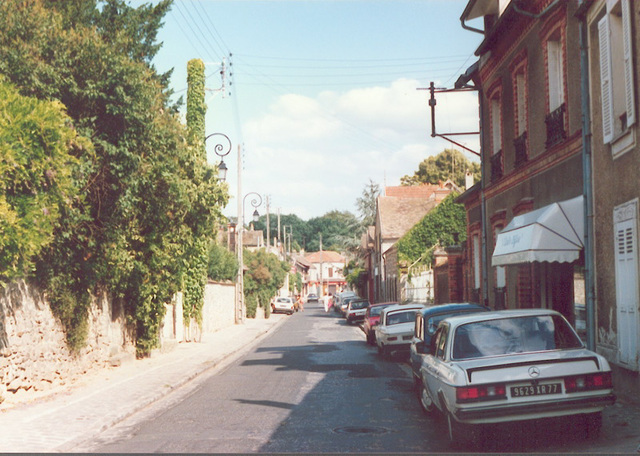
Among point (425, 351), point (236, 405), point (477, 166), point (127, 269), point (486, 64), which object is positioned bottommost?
point (236, 405)

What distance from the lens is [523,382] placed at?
7969 mm

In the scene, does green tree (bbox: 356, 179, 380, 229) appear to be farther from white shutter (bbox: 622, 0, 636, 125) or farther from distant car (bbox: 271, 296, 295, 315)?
white shutter (bbox: 622, 0, 636, 125)

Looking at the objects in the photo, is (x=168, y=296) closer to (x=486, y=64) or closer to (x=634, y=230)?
(x=486, y=64)

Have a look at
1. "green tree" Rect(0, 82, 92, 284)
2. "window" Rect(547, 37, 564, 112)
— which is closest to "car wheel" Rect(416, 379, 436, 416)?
"green tree" Rect(0, 82, 92, 284)

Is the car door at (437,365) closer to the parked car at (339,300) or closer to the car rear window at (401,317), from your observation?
the car rear window at (401,317)

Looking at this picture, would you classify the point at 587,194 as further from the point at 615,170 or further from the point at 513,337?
the point at 513,337

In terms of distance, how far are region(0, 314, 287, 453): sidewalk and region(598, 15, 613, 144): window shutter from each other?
881cm

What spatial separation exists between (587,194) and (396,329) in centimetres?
972

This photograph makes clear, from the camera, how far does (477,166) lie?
66875 millimetres

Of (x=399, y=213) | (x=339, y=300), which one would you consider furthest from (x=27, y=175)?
(x=339, y=300)

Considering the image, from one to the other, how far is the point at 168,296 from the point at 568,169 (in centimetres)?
1178

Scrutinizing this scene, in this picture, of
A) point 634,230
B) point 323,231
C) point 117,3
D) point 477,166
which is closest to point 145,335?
point 117,3

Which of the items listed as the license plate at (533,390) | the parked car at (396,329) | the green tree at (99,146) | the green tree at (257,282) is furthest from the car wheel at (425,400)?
the green tree at (257,282)

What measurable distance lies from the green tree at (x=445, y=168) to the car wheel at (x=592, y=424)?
57520 millimetres
